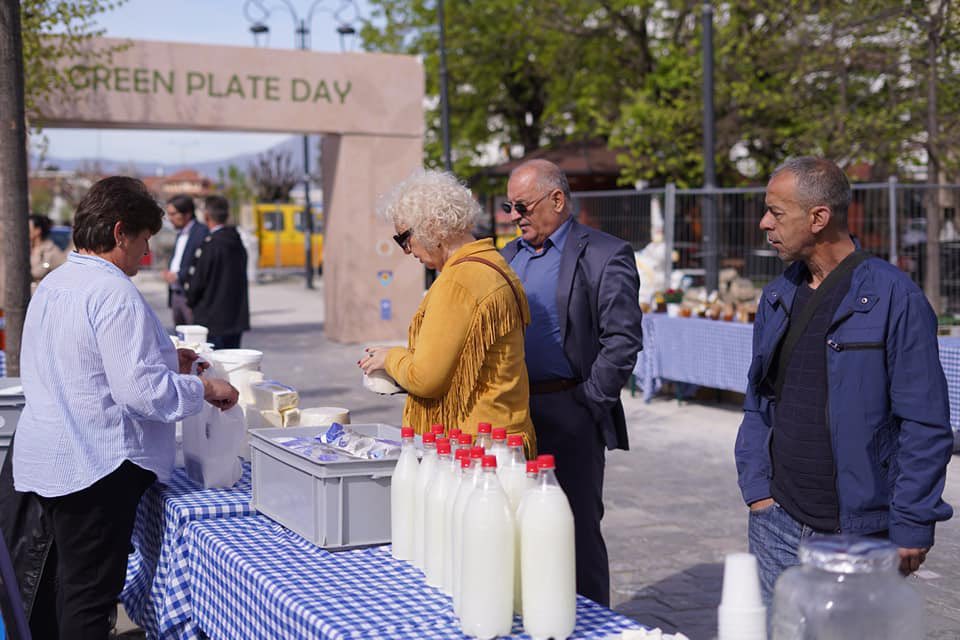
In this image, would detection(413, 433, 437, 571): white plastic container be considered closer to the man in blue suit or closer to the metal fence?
the man in blue suit

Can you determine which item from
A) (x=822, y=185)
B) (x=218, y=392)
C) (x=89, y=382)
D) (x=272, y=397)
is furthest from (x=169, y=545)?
(x=822, y=185)

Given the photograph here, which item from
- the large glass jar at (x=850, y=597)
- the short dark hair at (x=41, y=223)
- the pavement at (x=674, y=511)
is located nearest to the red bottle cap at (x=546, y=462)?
the large glass jar at (x=850, y=597)

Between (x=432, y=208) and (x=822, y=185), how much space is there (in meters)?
1.13

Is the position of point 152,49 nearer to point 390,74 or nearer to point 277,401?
point 390,74

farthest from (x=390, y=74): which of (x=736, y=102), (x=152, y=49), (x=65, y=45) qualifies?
(x=736, y=102)

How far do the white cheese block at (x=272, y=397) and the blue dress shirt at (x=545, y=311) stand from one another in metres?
0.94

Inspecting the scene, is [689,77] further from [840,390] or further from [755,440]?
[840,390]

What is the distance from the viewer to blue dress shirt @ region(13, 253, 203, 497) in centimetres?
328

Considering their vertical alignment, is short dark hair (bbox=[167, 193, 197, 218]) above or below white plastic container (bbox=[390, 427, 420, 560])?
above

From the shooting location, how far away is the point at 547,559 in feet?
7.50

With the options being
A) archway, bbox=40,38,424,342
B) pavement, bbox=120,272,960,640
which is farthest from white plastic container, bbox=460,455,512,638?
archway, bbox=40,38,424,342

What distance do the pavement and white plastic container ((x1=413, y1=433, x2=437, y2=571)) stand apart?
2.36 meters

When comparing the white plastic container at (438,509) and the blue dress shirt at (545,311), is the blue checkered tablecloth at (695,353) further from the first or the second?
the white plastic container at (438,509)

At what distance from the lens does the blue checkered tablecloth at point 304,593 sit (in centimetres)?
245
